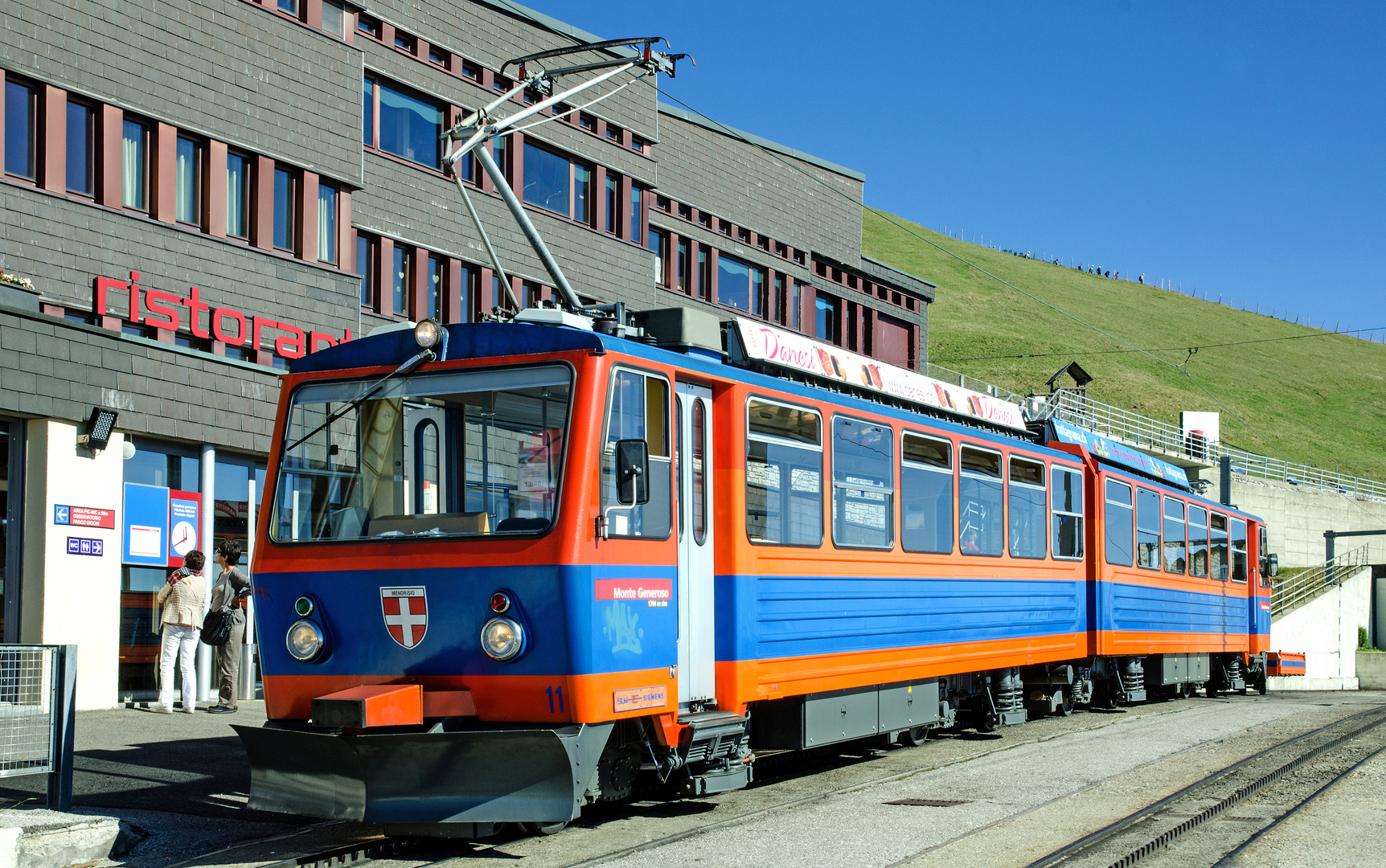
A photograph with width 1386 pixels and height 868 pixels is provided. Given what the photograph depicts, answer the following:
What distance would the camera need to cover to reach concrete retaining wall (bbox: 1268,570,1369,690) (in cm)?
3853

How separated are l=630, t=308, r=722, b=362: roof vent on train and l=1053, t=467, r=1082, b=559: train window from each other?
679cm

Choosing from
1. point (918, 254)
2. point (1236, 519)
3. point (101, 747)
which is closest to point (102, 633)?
point (101, 747)

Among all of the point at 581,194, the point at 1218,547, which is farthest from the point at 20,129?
the point at 1218,547

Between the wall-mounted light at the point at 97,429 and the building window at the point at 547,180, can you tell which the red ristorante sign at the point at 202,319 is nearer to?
the wall-mounted light at the point at 97,429

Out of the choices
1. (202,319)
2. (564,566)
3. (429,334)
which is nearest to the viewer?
(564,566)

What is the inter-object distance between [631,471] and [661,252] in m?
25.1

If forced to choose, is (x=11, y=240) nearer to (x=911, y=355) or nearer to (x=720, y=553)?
(x=720, y=553)

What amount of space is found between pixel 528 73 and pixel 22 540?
13.4 meters

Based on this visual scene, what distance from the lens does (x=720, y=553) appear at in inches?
373

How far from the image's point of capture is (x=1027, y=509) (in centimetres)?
1465

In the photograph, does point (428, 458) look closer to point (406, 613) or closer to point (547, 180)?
point (406, 613)

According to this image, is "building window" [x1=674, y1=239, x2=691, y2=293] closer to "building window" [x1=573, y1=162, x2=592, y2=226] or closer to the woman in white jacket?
"building window" [x1=573, y1=162, x2=592, y2=226]

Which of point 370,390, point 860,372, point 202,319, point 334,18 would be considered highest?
point 334,18

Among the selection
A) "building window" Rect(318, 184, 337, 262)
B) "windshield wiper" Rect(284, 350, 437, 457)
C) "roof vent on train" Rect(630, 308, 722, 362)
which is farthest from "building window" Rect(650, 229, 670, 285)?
"windshield wiper" Rect(284, 350, 437, 457)
